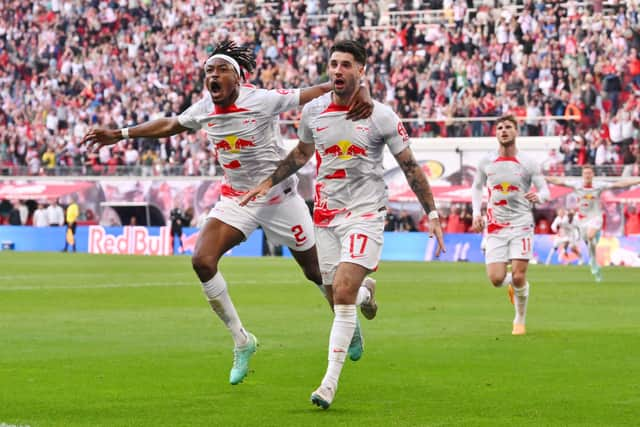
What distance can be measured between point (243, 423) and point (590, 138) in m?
32.4

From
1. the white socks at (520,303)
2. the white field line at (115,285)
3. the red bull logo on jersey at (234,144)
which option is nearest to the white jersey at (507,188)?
the white socks at (520,303)

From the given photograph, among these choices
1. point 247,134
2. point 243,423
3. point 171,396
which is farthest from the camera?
point 247,134

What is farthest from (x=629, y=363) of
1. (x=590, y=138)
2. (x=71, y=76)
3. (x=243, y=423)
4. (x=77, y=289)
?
(x=71, y=76)

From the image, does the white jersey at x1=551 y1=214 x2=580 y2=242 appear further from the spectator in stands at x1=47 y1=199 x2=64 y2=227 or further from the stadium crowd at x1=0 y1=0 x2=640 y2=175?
the spectator in stands at x1=47 y1=199 x2=64 y2=227

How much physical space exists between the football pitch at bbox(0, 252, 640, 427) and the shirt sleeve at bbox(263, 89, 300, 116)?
230 centimetres

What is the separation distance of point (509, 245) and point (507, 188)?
2.63ft

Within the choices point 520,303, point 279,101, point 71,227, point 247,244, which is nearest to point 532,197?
point 520,303

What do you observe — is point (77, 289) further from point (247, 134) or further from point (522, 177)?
point (247, 134)

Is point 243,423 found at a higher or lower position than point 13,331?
higher

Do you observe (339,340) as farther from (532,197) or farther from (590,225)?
(590,225)

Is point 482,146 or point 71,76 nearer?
point 482,146

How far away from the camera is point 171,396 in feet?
32.4

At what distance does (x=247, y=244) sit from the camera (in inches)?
1751

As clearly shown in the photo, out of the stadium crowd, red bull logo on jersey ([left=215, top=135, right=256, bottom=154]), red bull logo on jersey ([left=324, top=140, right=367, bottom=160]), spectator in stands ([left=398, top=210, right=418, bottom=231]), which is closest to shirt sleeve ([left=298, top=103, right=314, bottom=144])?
red bull logo on jersey ([left=324, top=140, right=367, bottom=160])
